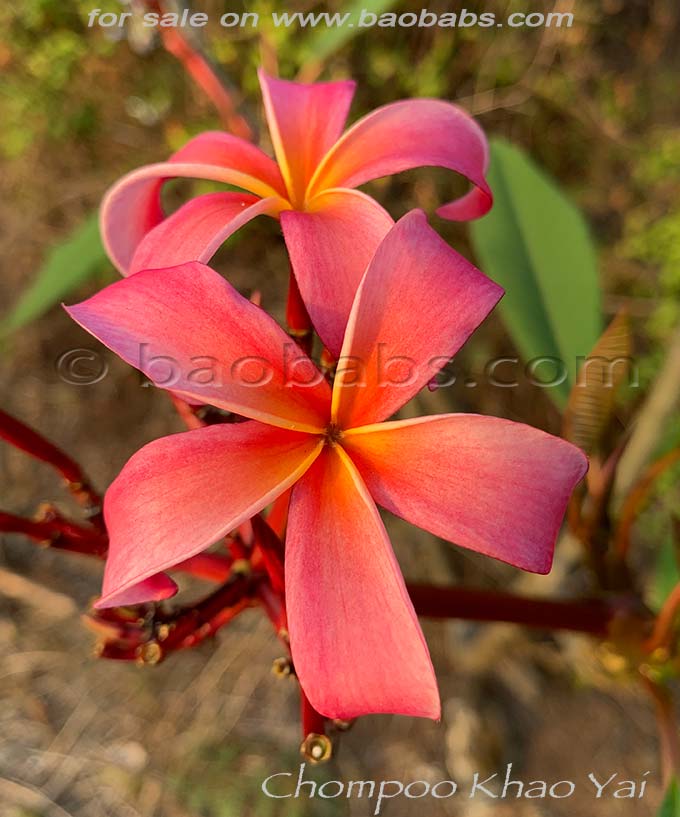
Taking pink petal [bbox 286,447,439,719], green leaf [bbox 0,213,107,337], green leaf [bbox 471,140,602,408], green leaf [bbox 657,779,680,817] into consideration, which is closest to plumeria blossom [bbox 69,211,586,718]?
pink petal [bbox 286,447,439,719]

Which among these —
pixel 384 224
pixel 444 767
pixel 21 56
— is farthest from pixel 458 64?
pixel 444 767

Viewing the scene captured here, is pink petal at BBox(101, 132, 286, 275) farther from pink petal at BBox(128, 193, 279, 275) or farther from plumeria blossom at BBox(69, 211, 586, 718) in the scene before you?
plumeria blossom at BBox(69, 211, 586, 718)

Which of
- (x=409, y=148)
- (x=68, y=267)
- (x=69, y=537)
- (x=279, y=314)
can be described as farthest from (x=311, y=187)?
(x=279, y=314)

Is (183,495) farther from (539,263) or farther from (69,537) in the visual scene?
(539,263)

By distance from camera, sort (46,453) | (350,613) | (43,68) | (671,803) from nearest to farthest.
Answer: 1. (350,613)
2. (46,453)
3. (671,803)
4. (43,68)

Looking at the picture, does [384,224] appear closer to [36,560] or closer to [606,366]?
[606,366]

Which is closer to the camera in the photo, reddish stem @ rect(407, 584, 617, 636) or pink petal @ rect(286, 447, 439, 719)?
pink petal @ rect(286, 447, 439, 719)

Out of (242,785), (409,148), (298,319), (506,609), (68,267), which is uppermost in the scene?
(409,148)
